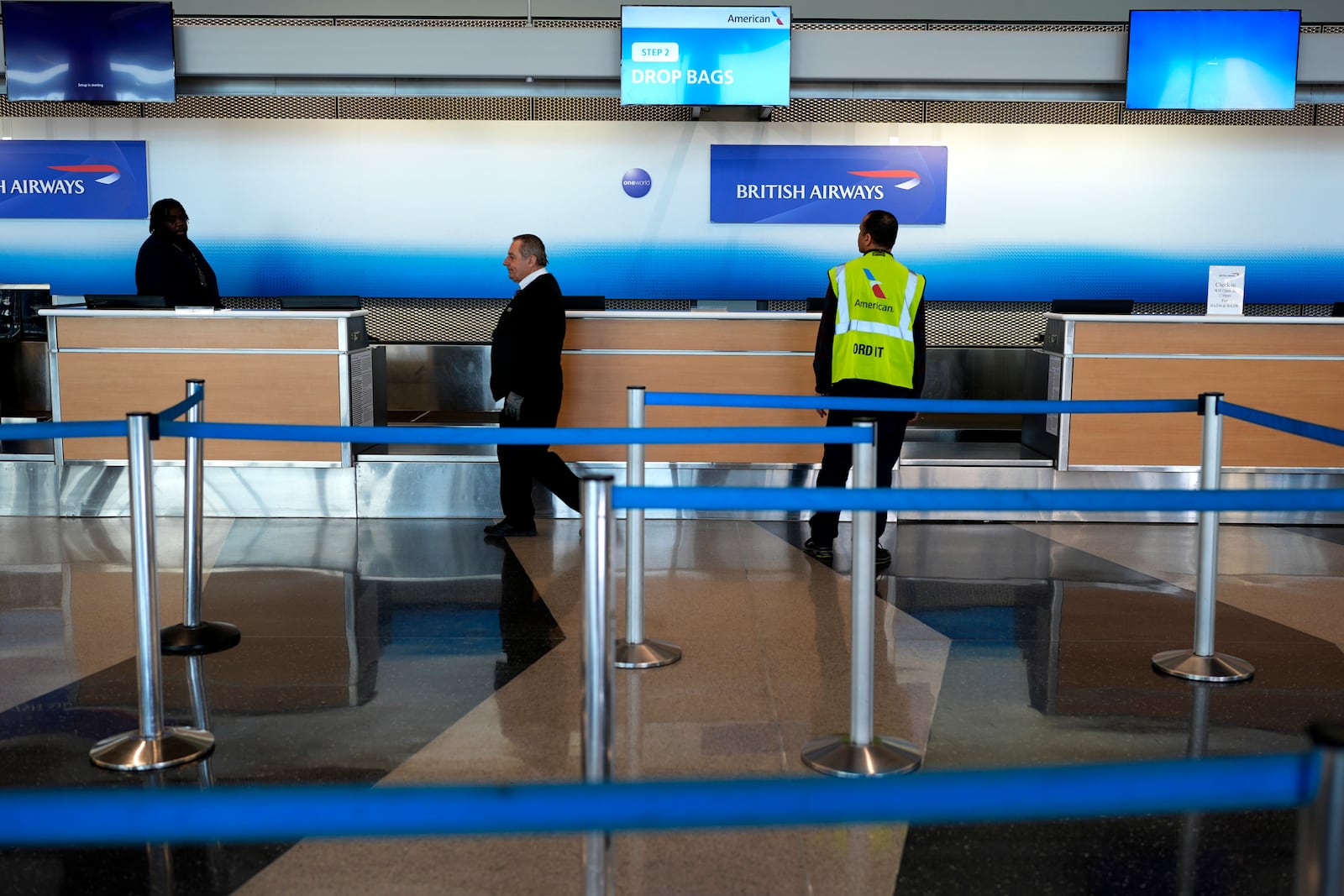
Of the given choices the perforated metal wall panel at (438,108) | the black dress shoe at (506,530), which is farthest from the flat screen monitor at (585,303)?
the perforated metal wall panel at (438,108)

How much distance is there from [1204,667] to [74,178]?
809cm

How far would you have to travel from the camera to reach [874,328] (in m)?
4.94

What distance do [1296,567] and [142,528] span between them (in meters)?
4.56

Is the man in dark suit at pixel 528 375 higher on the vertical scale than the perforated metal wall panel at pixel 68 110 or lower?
lower

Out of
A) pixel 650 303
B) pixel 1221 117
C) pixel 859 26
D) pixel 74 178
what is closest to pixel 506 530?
pixel 650 303

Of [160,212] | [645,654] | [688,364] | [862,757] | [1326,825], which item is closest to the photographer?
[1326,825]

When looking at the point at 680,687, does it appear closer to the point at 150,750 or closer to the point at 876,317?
the point at 150,750

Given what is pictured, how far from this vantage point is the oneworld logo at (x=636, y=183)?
28.2 ft

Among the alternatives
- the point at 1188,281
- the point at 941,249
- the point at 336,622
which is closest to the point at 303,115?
the point at 941,249

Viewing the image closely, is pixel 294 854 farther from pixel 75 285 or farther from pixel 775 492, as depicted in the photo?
pixel 75 285

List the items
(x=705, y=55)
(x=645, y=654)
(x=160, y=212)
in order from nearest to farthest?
1. (x=645, y=654)
2. (x=160, y=212)
3. (x=705, y=55)

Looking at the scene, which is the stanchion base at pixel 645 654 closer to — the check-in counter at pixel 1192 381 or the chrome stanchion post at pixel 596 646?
the chrome stanchion post at pixel 596 646

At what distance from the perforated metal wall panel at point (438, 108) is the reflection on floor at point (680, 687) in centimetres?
393

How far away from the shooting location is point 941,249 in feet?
28.4
